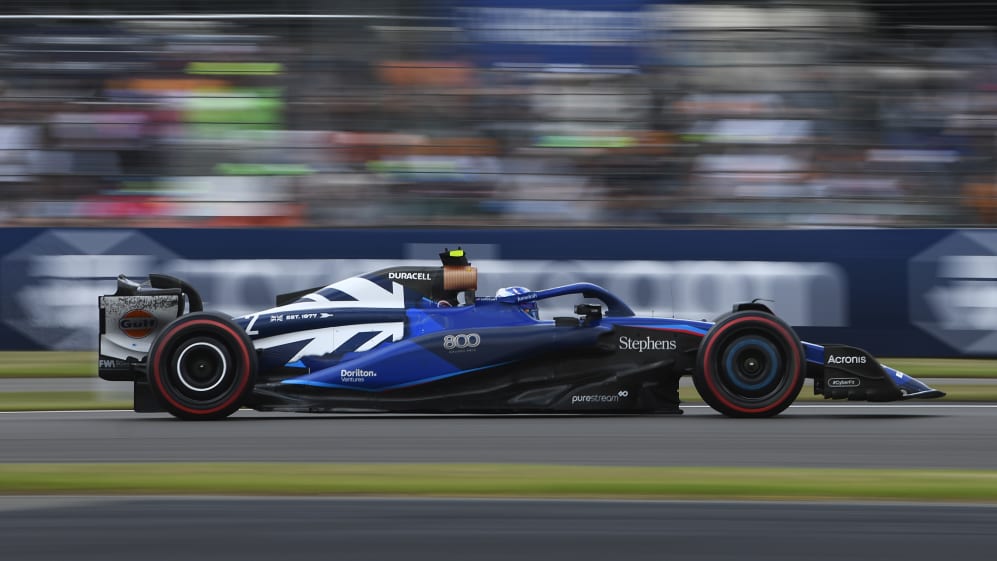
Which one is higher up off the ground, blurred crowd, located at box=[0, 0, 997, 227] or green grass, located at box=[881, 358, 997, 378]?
blurred crowd, located at box=[0, 0, 997, 227]

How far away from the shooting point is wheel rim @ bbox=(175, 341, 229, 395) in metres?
A: 7.72

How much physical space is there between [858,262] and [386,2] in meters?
5.57

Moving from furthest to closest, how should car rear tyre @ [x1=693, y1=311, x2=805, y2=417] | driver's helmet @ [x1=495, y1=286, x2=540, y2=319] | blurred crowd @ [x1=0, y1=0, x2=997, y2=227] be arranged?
blurred crowd @ [x1=0, y1=0, x2=997, y2=227], driver's helmet @ [x1=495, y1=286, x2=540, y2=319], car rear tyre @ [x1=693, y1=311, x2=805, y2=417]

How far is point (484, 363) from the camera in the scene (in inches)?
304

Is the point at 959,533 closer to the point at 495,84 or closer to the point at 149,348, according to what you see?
the point at 149,348

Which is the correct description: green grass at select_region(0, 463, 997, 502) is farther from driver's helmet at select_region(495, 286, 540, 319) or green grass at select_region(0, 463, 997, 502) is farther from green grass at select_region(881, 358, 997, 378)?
green grass at select_region(881, 358, 997, 378)

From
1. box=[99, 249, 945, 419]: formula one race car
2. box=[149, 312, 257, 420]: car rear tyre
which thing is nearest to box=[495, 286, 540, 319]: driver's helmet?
box=[99, 249, 945, 419]: formula one race car

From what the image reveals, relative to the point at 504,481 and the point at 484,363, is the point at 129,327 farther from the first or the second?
the point at 504,481

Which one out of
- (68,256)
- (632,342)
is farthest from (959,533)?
(68,256)

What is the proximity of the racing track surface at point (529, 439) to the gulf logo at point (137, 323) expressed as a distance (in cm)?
55

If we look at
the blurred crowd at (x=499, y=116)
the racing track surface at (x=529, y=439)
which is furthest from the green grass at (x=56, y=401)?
A: the blurred crowd at (x=499, y=116)

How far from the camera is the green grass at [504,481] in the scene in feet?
17.7

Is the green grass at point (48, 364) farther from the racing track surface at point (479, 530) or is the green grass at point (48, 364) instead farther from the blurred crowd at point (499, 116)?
the racing track surface at point (479, 530)

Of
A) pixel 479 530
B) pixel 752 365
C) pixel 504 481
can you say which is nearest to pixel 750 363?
pixel 752 365
